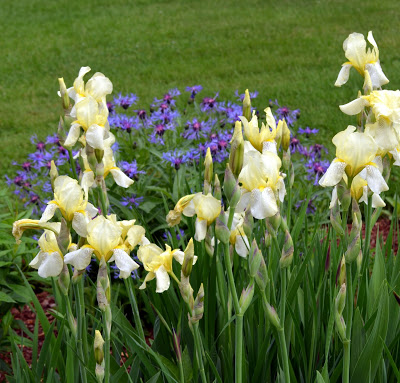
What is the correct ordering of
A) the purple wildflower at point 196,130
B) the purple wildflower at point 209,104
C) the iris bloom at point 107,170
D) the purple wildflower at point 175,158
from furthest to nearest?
the purple wildflower at point 209,104 → the purple wildflower at point 196,130 → the purple wildflower at point 175,158 → the iris bloom at point 107,170

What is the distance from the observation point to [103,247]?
138 cm

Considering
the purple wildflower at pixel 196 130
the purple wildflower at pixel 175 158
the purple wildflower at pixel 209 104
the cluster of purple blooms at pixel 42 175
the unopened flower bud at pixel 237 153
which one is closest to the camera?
the unopened flower bud at pixel 237 153

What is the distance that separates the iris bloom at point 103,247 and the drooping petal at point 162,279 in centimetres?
9

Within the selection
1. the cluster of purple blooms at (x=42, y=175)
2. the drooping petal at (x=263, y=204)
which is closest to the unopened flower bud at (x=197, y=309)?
the drooping petal at (x=263, y=204)

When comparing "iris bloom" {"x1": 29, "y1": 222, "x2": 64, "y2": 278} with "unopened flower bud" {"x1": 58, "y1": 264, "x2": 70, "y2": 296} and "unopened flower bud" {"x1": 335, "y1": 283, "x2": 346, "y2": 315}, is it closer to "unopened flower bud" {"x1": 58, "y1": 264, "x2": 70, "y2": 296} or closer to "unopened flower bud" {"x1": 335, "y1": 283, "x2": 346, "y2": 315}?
"unopened flower bud" {"x1": 58, "y1": 264, "x2": 70, "y2": 296}

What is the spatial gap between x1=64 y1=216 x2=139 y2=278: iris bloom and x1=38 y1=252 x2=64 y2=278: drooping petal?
0.06 meters

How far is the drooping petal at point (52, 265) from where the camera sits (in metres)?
1.44

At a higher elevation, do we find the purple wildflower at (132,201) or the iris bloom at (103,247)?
the iris bloom at (103,247)

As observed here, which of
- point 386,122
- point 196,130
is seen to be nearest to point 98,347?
point 386,122

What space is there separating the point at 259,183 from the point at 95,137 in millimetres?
479

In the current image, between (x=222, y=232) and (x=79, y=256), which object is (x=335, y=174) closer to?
(x=222, y=232)

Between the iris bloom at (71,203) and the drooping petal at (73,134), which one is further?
the drooping petal at (73,134)

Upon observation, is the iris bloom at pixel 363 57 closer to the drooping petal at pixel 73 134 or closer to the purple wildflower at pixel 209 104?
the drooping petal at pixel 73 134

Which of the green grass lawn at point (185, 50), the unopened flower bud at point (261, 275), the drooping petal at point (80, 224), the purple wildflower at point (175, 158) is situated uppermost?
the drooping petal at point (80, 224)
